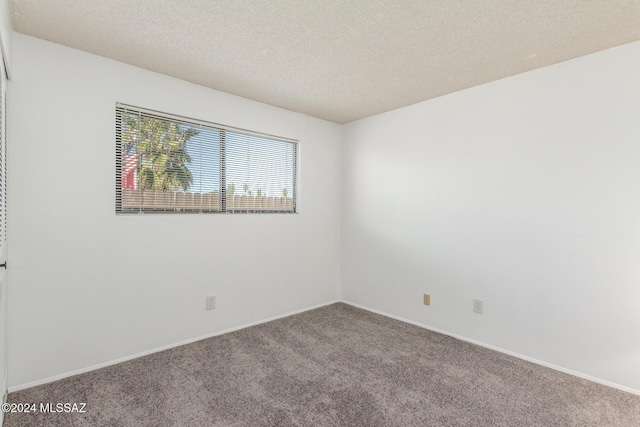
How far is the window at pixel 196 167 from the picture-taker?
2553mm

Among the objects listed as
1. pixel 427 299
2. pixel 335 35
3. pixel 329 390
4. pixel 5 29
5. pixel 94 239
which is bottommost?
pixel 329 390

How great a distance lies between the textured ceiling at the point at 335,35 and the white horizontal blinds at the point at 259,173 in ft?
2.22

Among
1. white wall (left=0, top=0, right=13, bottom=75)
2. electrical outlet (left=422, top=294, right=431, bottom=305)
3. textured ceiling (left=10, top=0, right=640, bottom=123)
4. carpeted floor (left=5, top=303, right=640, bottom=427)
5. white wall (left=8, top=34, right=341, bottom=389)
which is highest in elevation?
textured ceiling (left=10, top=0, right=640, bottom=123)

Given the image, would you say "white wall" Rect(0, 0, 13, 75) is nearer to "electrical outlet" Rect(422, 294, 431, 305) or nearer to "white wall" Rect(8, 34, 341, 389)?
"white wall" Rect(8, 34, 341, 389)

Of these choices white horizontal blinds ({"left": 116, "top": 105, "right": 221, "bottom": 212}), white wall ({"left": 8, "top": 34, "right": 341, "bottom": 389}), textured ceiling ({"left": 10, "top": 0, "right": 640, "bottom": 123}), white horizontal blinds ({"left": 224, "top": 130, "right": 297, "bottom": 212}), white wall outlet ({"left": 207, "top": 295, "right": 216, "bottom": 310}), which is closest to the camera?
textured ceiling ({"left": 10, "top": 0, "right": 640, "bottom": 123})

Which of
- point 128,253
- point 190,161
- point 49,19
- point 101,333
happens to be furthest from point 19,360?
point 49,19

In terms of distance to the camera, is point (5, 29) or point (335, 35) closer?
point (5, 29)

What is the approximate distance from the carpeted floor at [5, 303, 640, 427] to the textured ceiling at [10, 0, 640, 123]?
2341 millimetres

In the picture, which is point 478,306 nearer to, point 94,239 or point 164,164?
point 164,164

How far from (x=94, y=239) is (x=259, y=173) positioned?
5.31 ft

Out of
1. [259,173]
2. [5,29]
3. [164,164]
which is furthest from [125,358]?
[5,29]

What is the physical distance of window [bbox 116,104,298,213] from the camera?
8.38 ft

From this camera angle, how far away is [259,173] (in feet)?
11.3

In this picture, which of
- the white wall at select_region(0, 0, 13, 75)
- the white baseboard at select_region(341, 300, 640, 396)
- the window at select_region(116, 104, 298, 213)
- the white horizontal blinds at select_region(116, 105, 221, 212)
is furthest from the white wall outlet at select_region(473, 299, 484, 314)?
the white wall at select_region(0, 0, 13, 75)
